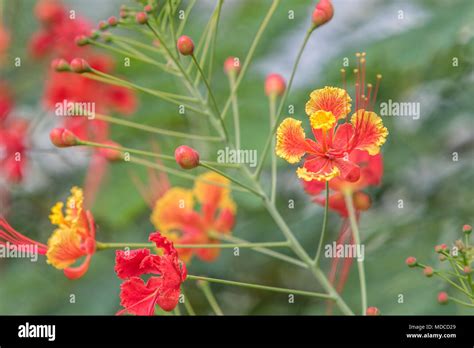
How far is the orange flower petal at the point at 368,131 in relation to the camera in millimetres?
1583

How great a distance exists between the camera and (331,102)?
159 cm

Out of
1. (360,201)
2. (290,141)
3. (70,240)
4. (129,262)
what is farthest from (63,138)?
(360,201)

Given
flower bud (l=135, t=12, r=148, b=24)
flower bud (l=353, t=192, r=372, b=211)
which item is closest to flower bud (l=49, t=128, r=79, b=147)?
flower bud (l=135, t=12, r=148, b=24)

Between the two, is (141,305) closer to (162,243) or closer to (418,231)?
(162,243)

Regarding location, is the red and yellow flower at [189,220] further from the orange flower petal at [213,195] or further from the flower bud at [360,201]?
the flower bud at [360,201]

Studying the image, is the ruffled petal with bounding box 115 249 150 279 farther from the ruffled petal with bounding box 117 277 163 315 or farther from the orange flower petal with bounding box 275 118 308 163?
the orange flower petal with bounding box 275 118 308 163

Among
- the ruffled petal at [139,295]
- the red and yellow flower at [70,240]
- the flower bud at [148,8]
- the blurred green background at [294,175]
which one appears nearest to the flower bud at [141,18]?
the flower bud at [148,8]

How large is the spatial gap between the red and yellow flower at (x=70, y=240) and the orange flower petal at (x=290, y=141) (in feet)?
1.50

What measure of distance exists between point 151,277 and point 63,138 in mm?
362

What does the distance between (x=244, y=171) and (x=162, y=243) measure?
0.29 metres

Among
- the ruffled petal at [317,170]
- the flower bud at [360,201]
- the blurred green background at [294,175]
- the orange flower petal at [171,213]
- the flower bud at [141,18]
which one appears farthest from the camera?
the blurred green background at [294,175]

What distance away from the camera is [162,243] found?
5.10 ft
